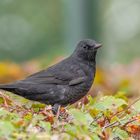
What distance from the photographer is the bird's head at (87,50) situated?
9914 millimetres

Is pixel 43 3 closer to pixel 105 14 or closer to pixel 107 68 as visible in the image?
pixel 105 14

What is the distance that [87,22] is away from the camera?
51.1 feet

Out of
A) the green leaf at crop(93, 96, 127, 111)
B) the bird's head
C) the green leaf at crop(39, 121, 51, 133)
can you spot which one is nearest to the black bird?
the bird's head

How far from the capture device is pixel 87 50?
9.98 metres

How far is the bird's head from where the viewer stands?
9.91m

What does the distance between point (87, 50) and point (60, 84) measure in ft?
2.22

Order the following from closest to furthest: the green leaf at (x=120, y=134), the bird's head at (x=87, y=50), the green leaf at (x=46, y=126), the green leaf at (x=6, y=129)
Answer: the green leaf at (x=6, y=129), the green leaf at (x=46, y=126), the green leaf at (x=120, y=134), the bird's head at (x=87, y=50)

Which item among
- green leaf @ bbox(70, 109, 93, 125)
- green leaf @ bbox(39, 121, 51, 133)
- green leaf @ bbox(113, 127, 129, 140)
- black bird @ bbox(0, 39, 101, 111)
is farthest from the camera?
black bird @ bbox(0, 39, 101, 111)

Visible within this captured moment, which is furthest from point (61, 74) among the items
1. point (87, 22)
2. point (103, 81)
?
point (87, 22)

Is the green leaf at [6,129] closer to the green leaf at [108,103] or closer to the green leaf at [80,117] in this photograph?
the green leaf at [80,117]

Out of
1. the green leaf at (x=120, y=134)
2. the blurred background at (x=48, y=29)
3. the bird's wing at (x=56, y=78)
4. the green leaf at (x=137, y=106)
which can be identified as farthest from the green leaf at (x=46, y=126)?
the blurred background at (x=48, y=29)

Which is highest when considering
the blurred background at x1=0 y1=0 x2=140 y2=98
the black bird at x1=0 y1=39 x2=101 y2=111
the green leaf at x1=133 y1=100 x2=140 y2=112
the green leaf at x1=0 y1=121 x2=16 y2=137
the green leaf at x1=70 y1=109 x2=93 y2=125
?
the green leaf at x1=0 y1=121 x2=16 y2=137

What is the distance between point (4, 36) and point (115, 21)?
143 inches

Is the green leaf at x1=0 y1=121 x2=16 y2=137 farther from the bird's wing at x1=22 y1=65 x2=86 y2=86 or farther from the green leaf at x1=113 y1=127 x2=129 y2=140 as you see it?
the bird's wing at x1=22 y1=65 x2=86 y2=86
